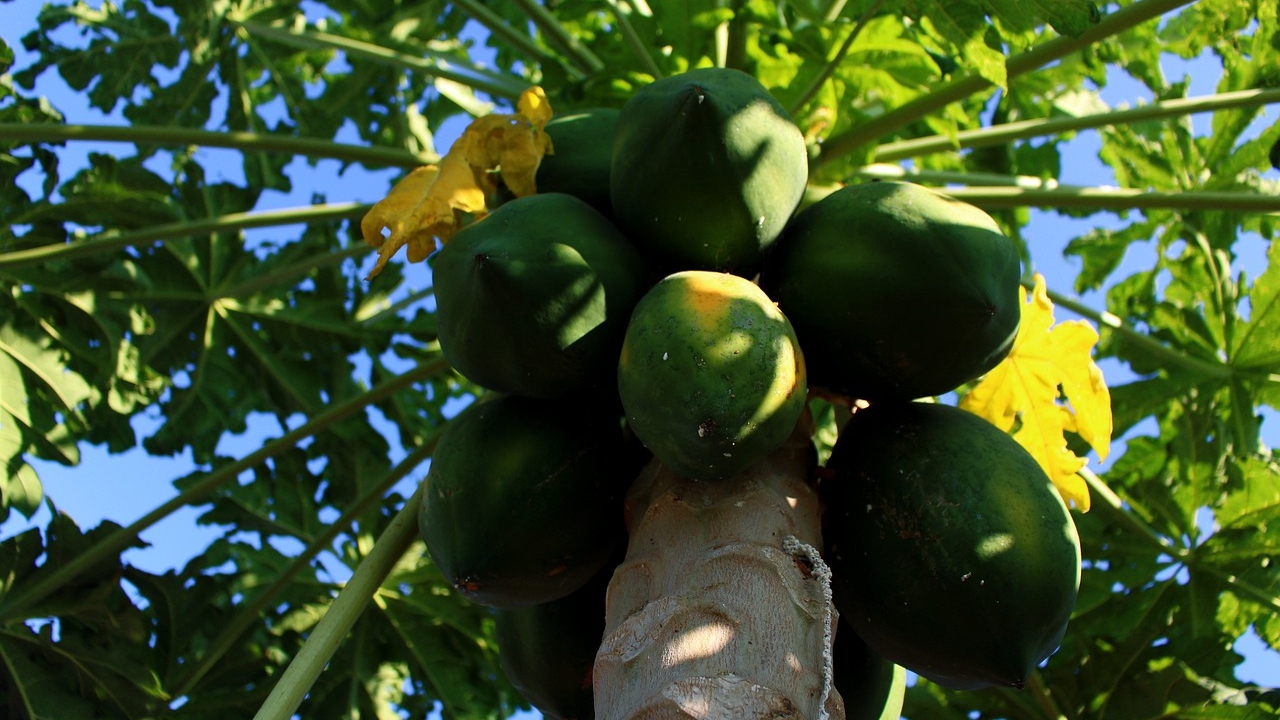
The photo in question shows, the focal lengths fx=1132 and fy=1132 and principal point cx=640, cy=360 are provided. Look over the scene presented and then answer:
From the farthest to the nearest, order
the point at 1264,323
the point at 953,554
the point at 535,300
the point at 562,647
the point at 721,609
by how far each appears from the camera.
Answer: the point at 1264,323 → the point at 562,647 → the point at 535,300 → the point at 953,554 → the point at 721,609

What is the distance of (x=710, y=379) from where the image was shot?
158 cm


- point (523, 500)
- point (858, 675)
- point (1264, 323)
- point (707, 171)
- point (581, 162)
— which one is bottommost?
point (1264, 323)

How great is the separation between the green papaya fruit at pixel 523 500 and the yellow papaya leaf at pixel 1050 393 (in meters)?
0.85

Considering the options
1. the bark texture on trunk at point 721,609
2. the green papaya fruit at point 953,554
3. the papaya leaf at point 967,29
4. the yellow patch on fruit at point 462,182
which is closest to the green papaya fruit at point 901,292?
the green papaya fruit at point 953,554

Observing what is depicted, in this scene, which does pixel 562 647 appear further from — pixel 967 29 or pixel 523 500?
pixel 967 29

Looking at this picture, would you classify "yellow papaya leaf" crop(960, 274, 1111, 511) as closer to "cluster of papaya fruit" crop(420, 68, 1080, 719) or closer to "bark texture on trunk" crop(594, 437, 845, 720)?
"cluster of papaya fruit" crop(420, 68, 1080, 719)

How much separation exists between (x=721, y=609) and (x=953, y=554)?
1.35 feet

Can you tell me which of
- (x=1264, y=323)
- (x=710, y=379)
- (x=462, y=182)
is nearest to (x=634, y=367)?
(x=710, y=379)

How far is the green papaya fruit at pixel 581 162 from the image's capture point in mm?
2352

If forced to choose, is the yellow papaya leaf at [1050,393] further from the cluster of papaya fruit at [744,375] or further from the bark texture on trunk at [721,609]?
the bark texture on trunk at [721,609]

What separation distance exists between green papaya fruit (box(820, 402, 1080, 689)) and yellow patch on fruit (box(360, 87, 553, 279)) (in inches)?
36.9

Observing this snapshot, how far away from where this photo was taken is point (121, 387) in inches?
136

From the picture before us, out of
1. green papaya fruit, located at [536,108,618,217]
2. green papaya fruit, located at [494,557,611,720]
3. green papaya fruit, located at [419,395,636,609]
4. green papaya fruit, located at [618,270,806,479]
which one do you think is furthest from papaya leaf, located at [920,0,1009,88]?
green papaya fruit, located at [494,557,611,720]

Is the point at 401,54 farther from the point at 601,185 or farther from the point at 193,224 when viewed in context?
the point at 601,185
